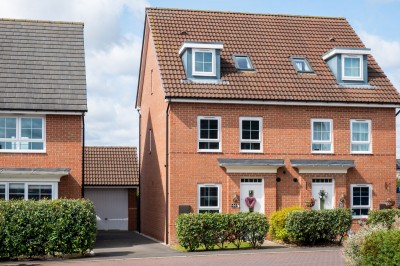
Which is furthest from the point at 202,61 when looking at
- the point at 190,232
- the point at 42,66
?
the point at 190,232

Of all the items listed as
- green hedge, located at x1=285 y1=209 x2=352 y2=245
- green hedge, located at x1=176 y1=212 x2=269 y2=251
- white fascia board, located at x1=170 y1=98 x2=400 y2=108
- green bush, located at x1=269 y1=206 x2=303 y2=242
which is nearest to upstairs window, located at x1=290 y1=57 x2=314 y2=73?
white fascia board, located at x1=170 y1=98 x2=400 y2=108

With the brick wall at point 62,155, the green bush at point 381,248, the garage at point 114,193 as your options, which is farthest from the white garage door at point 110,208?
the green bush at point 381,248

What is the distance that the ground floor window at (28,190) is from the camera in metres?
25.5

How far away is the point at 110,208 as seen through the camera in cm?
3888

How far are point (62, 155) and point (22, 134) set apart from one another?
5.42 ft

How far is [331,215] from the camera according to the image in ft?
84.0

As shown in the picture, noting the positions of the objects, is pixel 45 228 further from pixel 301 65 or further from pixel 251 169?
pixel 301 65

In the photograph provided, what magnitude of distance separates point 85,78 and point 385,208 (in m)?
13.5

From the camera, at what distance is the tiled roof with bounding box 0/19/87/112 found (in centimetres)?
2627

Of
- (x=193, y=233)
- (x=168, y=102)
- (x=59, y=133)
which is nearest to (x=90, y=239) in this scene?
(x=193, y=233)

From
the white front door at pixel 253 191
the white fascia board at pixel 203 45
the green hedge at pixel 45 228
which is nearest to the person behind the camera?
the green hedge at pixel 45 228

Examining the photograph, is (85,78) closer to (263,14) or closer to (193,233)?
(193,233)

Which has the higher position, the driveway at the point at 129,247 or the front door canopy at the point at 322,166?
the front door canopy at the point at 322,166

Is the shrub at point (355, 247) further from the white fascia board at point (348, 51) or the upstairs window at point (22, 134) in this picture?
the white fascia board at point (348, 51)
